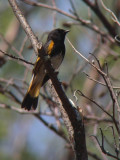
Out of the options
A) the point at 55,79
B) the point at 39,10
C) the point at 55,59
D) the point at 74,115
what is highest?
the point at 39,10

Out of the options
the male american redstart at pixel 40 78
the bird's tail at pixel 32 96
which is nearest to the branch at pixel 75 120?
the male american redstart at pixel 40 78

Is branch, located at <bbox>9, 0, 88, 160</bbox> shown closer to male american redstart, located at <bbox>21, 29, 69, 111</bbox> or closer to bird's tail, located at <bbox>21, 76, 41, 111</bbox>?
male american redstart, located at <bbox>21, 29, 69, 111</bbox>

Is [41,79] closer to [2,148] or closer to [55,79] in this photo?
[55,79]

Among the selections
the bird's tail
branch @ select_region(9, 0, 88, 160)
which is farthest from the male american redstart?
branch @ select_region(9, 0, 88, 160)

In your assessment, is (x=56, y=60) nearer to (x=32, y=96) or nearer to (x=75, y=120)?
(x=32, y=96)

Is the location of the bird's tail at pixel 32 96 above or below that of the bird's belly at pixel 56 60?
below

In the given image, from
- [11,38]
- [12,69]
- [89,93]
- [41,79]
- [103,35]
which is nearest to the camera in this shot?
[41,79]

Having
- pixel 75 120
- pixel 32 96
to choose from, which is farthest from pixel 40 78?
pixel 75 120

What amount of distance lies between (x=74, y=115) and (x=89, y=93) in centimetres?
293

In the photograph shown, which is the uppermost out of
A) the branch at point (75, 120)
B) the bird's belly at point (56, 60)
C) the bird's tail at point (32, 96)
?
the bird's belly at point (56, 60)

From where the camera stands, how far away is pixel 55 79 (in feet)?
9.48

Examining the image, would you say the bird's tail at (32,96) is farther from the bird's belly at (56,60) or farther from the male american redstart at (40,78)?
the bird's belly at (56,60)

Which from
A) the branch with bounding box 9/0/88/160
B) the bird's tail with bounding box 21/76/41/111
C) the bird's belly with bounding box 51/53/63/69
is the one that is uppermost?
the bird's belly with bounding box 51/53/63/69

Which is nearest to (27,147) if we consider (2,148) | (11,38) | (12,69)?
(2,148)
